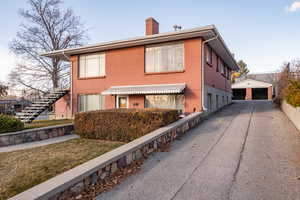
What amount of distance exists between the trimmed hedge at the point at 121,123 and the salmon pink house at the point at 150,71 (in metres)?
4.13

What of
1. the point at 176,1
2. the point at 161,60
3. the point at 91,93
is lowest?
the point at 91,93

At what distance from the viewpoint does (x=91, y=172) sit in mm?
3238

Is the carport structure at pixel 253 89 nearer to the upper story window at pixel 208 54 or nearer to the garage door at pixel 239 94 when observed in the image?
the garage door at pixel 239 94

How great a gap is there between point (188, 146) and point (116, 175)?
2.92m

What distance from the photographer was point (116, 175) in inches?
151

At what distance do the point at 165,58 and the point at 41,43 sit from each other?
22.3 m

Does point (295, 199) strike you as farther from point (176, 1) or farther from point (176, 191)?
point (176, 1)

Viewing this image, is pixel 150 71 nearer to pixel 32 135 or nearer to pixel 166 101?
pixel 166 101

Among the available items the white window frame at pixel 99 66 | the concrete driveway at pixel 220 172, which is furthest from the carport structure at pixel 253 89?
the concrete driveway at pixel 220 172

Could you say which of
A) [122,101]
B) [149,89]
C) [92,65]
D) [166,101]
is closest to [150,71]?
[149,89]

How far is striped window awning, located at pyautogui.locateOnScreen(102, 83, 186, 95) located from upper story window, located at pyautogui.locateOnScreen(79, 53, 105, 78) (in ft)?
7.43

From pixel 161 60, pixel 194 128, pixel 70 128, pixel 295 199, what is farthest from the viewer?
pixel 161 60

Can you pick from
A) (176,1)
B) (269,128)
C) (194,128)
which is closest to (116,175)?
(194,128)

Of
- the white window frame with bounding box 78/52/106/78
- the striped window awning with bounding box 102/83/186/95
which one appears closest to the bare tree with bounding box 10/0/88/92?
the white window frame with bounding box 78/52/106/78
